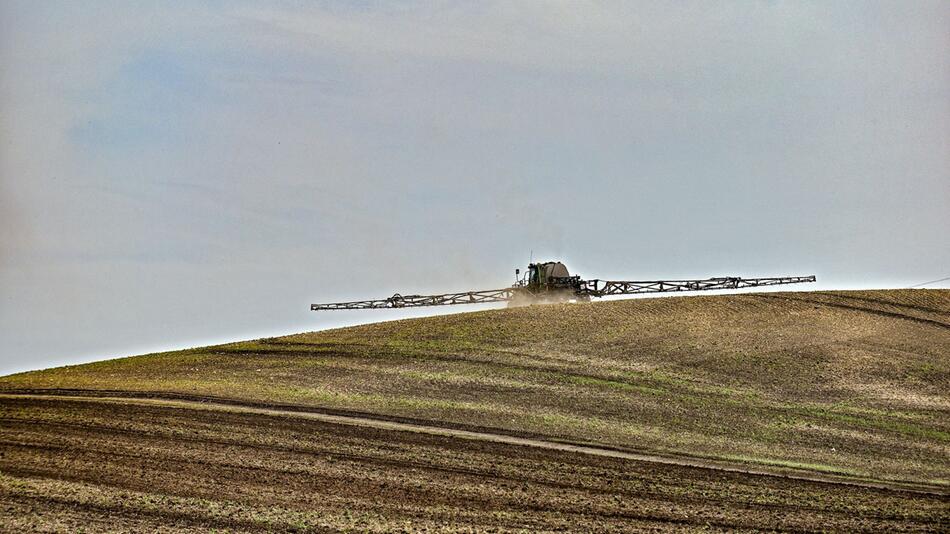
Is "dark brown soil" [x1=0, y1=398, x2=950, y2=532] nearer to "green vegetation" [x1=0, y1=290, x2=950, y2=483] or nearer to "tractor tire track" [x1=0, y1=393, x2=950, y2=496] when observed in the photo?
"tractor tire track" [x1=0, y1=393, x2=950, y2=496]

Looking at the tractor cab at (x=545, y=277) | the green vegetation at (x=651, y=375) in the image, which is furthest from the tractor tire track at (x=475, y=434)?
the tractor cab at (x=545, y=277)

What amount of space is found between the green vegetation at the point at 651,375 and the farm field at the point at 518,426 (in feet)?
0.40

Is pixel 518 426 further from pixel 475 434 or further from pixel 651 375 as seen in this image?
pixel 651 375

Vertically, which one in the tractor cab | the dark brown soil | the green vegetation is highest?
the tractor cab

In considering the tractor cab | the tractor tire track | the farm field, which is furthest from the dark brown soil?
the tractor cab

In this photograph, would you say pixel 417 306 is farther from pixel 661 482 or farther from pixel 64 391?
pixel 661 482

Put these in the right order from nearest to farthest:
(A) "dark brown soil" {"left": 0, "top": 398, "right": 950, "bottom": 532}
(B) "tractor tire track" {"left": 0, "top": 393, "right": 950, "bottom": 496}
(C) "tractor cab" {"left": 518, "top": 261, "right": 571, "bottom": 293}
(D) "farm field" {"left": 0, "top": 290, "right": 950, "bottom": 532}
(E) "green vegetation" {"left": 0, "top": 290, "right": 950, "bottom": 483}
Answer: (A) "dark brown soil" {"left": 0, "top": 398, "right": 950, "bottom": 532} < (D) "farm field" {"left": 0, "top": 290, "right": 950, "bottom": 532} < (B) "tractor tire track" {"left": 0, "top": 393, "right": 950, "bottom": 496} < (E) "green vegetation" {"left": 0, "top": 290, "right": 950, "bottom": 483} < (C) "tractor cab" {"left": 518, "top": 261, "right": 571, "bottom": 293}

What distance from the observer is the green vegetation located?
30250 mm

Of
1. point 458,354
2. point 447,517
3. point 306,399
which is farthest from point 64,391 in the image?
point 447,517

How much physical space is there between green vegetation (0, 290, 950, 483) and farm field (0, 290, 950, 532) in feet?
0.40

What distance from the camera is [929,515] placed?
23.2 meters

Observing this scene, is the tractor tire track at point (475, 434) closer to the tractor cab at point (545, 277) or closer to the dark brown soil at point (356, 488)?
the dark brown soil at point (356, 488)

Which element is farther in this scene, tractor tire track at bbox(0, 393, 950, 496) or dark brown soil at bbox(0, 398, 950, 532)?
tractor tire track at bbox(0, 393, 950, 496)

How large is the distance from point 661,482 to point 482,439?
16.9ft
